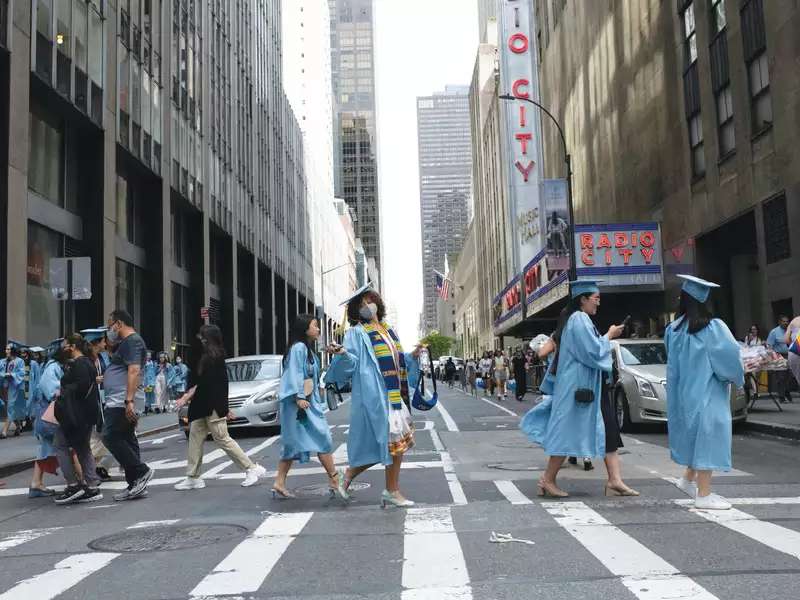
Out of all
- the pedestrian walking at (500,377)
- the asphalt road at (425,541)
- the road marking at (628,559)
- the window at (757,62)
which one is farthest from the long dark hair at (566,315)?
the pedestrian walking at (500,377)

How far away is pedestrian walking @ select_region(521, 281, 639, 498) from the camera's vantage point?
732 cm

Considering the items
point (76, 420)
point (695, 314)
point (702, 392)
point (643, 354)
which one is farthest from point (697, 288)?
point (643, 354)

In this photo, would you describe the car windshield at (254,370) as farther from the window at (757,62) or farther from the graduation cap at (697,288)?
the window at (757,62)

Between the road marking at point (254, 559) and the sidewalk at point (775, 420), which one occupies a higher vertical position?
the sidewalk at point (775, 420)

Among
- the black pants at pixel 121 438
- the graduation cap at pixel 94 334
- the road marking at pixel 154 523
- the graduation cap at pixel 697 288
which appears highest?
the graduation cap at pixel 697 288

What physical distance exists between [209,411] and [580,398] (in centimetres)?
420

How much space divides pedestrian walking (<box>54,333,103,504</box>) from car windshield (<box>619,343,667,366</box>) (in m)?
9.06

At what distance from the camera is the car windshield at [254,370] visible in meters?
Answer: 16.4

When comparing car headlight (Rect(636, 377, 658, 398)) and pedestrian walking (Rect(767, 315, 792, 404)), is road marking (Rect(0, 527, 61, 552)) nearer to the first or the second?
car headlight (Rect(636, 377, 658, 398))

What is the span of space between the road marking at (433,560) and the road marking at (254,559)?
86 centimetres

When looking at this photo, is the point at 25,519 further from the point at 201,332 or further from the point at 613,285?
the point at 613,285

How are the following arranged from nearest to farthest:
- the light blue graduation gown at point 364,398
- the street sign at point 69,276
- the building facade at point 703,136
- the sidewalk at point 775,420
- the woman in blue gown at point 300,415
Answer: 1. the light blue graduation gown at point 364,398
2. the woman in blue gown at point 300,415
3. the sidewalk at point 775,420
4. the street sign at point 69,276
5. the building facade at point 703,136

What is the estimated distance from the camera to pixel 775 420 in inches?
547

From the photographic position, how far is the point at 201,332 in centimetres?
923
